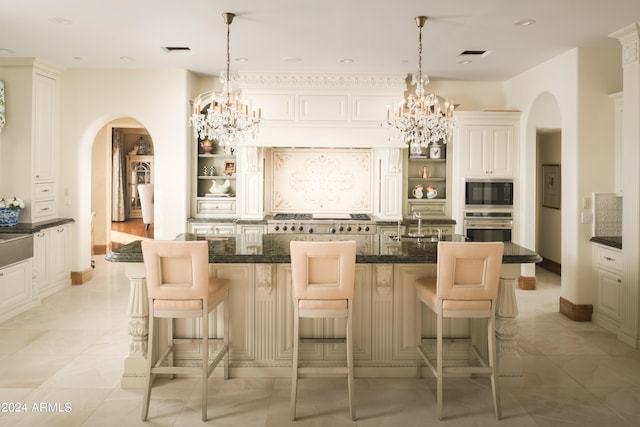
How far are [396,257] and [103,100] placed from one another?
16.6ft

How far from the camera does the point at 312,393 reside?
11.4 ft

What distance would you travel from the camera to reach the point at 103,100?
6.61 meters

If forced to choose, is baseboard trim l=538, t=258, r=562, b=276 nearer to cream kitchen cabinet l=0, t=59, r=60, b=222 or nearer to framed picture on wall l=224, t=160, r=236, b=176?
framed picture on wall l=224, t=160, r=236, b=176

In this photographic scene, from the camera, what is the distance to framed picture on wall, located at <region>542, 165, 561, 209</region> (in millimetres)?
7586

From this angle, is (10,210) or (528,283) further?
(528,283)

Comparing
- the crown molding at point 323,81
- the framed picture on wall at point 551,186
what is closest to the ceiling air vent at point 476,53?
the crown molding at point 323,81

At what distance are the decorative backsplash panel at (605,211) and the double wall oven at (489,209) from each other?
160 cm

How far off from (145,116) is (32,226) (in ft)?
6.41

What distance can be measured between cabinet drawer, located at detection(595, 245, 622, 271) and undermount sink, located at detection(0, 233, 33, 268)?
6.24 meters

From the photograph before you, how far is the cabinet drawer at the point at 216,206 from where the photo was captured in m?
7.02

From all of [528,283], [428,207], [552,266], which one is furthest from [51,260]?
[552,266]

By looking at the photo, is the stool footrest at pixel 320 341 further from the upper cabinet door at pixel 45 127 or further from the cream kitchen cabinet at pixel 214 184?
the upper cabinet door at pixel 45 127

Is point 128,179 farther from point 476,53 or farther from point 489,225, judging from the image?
point 476,53

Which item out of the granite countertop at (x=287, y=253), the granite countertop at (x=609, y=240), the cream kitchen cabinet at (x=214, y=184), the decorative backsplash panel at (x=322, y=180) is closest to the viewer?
the granite countertop at (x=287, y=253)
